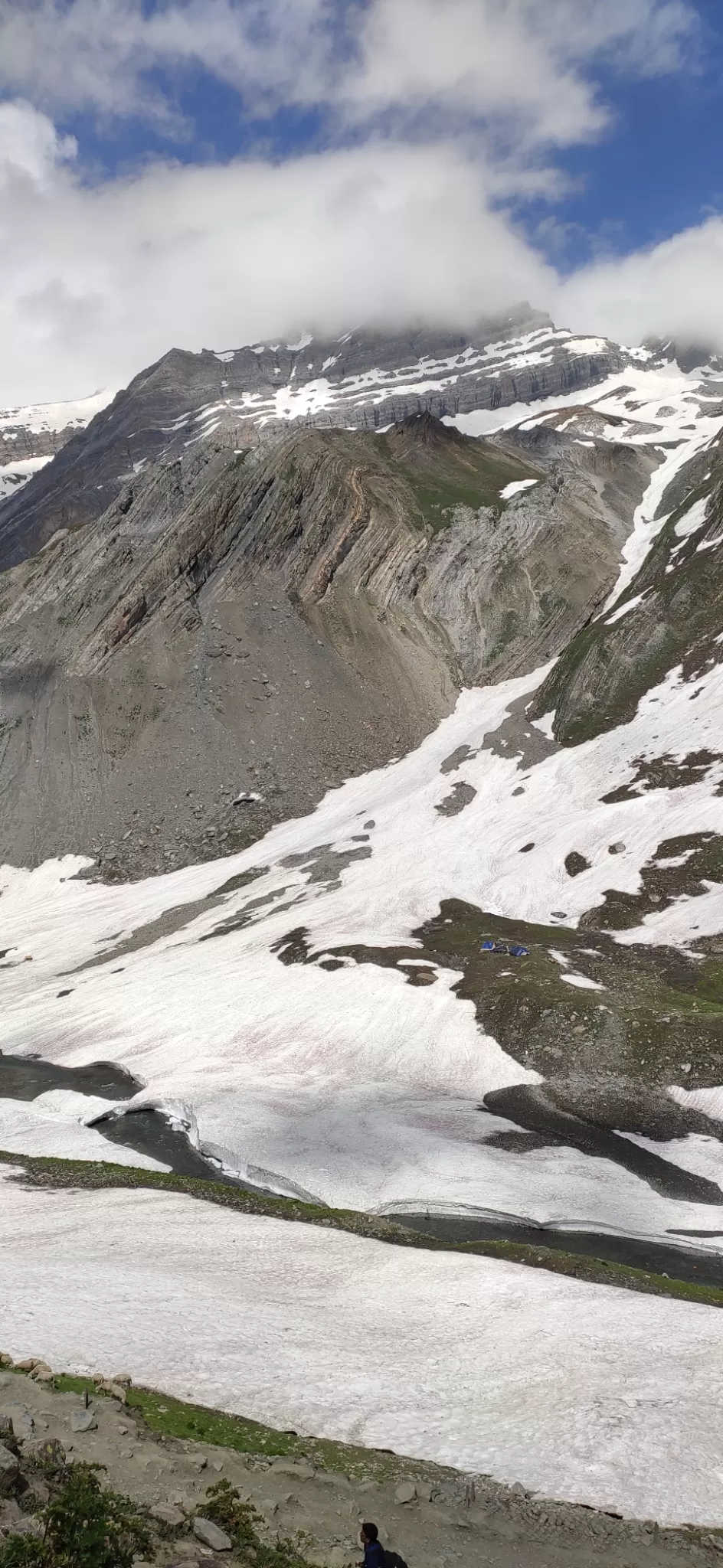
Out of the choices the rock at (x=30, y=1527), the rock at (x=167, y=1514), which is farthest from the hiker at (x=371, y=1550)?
the rock at (x=30, y=1527)

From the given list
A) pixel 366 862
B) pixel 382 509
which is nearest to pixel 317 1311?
pixel 366 862

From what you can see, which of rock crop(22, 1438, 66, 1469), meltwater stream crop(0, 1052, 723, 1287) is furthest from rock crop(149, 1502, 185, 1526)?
meltwater stream crop(0, 1052, 723, 1287)

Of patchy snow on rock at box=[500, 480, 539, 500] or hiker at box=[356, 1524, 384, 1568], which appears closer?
hiker at box=[356, 1524, 384, 1568]

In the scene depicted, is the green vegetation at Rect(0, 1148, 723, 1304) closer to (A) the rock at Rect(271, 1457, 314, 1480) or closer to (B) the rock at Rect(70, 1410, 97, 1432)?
(A) the rock at Rect(271, 1457, 314, 1480)

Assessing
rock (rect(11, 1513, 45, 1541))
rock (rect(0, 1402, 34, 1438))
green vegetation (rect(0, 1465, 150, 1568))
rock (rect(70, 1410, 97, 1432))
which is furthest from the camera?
rock (rect(70, 1410, 97, 1432))

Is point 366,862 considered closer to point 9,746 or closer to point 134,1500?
point 9,746

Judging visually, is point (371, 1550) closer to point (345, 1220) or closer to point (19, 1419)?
point (19, 1419)

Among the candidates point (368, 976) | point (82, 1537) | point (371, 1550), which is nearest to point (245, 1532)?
point (371, 1550)
